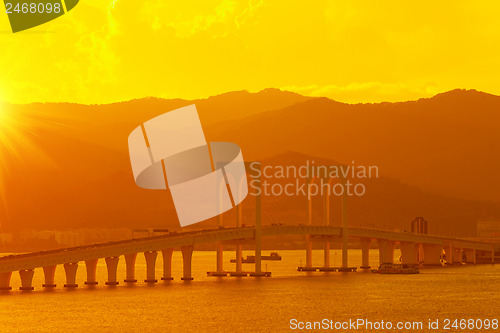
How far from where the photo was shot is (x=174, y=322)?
8312cm

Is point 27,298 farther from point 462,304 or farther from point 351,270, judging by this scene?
point 351,270

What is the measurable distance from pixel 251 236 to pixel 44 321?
6318cm

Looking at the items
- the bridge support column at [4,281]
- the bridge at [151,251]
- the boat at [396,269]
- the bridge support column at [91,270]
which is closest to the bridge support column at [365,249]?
the bridge at [151,251]

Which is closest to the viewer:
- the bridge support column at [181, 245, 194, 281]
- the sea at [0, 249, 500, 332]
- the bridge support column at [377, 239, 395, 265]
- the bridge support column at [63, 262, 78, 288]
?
the sea at [0, 249, 500, 332]

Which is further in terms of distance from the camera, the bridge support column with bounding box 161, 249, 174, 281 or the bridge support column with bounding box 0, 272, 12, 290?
the bridge support column with bounding box 161, 249, 174, 281

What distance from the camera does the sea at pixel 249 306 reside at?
81125 mm

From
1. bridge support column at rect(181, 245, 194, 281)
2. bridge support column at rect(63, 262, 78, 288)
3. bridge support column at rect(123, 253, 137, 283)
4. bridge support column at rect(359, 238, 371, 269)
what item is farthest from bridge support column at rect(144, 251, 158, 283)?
bridge support column at rect(359, 238, 371, 269)

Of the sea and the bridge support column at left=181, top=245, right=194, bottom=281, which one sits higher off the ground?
the bridge support column at left=181, top=245, right=194, bottom=281

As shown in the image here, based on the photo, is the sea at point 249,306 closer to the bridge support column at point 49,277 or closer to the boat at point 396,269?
the bridge support column at point 49,277

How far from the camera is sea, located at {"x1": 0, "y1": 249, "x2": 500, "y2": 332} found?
81125mm

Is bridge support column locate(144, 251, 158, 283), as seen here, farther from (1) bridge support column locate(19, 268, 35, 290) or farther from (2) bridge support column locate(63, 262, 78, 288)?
(1) bridge support column locate(19, 268, 35, 290)

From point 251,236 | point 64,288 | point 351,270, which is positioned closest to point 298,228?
point 251,236

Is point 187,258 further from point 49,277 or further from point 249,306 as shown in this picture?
point 249,306

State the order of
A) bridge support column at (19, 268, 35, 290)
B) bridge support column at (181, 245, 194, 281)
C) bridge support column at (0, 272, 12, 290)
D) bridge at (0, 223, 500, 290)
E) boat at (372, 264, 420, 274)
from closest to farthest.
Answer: bridge at (0, 223, 500, 290), bridge support column at (0, 272, 12, 290), bridge support column at (19, 268, 35, 290), bridge support column at (181, 245, 194, 281), boat at (372, 264, 420, 274)
